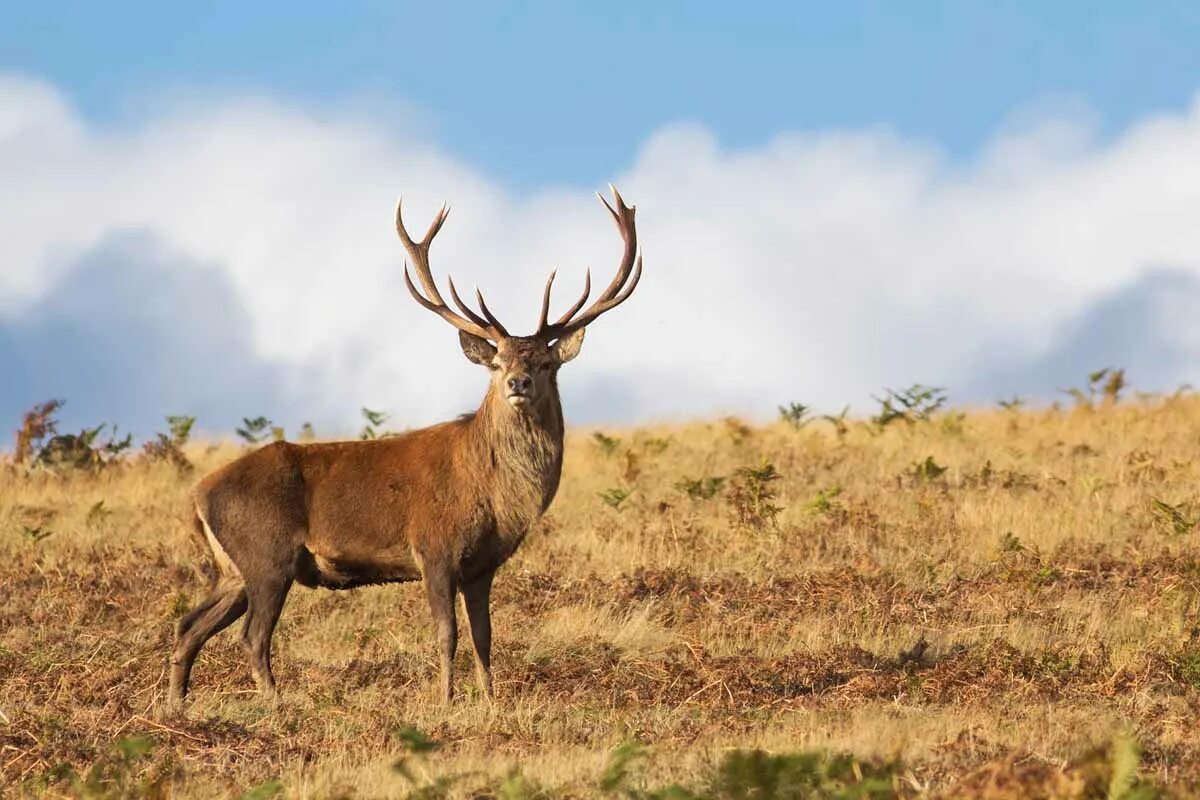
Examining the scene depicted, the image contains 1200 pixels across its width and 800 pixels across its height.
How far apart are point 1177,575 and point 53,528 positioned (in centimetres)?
945

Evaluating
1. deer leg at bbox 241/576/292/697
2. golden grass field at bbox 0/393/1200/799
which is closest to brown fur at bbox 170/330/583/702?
deer leg at bbox 241/576/292/697

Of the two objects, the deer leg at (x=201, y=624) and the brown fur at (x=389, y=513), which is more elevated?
the brown fur at (x=389, y=513)

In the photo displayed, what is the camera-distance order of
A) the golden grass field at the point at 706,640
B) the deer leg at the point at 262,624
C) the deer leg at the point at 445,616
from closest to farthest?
the golden grass field at the point at 706,640 < the deer leg at the point at 445,616 < the deer leg at the point at 262,624

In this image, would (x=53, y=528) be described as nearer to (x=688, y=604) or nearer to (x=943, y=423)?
(x=688, y=604)


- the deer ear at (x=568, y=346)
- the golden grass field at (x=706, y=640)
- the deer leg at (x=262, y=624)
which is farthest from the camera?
the deer ear at (x=568, y=346)

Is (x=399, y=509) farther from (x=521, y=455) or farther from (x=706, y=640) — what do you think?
(x=706, y=640)

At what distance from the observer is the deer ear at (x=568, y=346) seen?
10617 millimetres

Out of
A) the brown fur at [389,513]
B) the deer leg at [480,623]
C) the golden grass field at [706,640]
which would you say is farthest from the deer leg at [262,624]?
the deer leg at [480,623]

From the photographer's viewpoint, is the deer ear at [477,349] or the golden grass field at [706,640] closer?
the golden grass field at [706,640]

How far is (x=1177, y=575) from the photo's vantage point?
1234 cm

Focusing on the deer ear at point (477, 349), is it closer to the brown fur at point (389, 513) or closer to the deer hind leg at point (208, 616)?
the brown fur at point (389, 513)

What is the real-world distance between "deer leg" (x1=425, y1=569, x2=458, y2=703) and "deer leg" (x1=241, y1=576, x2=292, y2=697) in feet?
3.00

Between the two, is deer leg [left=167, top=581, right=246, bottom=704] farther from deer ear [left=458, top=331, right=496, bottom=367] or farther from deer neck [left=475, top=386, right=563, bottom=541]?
deer ear [left=458, top=331, right=496, bottom=367]

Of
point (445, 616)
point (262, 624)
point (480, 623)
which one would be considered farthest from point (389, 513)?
point (262, 624)
